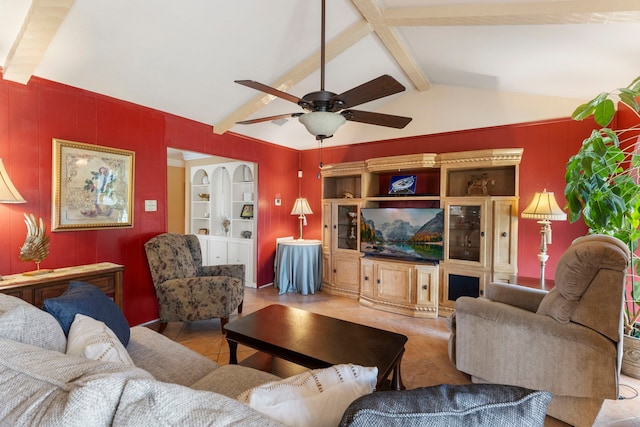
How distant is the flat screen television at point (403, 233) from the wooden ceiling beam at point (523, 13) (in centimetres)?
202

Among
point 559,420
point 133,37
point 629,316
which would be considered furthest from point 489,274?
point 133,37

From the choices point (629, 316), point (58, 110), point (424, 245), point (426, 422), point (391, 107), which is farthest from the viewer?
point (391, 107)

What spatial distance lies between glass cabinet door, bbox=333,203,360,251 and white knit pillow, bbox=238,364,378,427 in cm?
345

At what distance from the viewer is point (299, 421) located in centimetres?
73

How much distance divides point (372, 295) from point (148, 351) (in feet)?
9.08

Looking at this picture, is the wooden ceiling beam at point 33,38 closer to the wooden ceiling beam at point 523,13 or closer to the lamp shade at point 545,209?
the wooden ceiling beam at point 523,13

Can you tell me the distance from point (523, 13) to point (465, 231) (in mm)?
2255

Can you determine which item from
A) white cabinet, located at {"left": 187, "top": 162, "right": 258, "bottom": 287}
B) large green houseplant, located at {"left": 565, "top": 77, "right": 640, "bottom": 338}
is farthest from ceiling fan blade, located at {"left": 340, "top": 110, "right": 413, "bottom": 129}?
white cabinet, located at {"left": 187, "top": 162, "right": 258, "bottom": 287}

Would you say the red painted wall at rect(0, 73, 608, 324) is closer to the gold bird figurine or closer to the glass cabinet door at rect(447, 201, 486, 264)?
the gold bird figurine

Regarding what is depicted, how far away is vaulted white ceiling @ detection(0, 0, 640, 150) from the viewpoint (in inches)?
77.3

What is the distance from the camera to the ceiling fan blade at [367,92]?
163cm

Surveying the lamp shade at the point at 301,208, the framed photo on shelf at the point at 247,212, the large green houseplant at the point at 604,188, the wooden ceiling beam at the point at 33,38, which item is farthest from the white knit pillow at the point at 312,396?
the framed photo on shelf at the point at 247,212

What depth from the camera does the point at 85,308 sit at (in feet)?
4.87

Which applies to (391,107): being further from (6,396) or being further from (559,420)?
(6,396)
